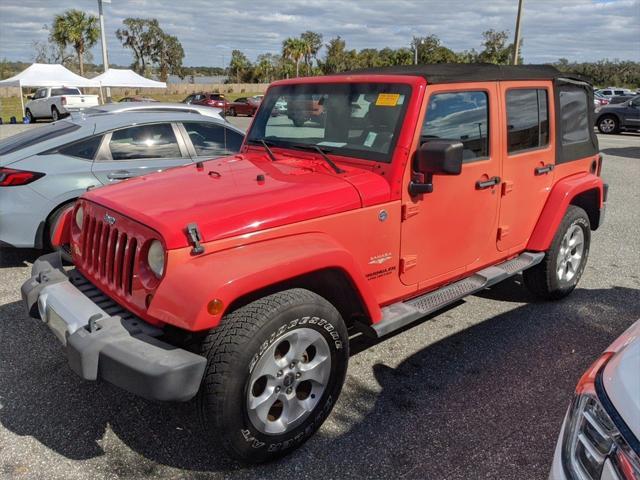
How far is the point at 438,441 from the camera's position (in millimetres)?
2896

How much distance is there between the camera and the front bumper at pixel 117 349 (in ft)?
7.41

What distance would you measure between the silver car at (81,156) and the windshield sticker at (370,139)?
10.0 ft

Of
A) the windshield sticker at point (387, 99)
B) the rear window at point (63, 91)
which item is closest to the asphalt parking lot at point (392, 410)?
the windshield sticker at point (387, 99)

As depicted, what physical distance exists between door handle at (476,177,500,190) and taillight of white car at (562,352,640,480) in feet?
6.42

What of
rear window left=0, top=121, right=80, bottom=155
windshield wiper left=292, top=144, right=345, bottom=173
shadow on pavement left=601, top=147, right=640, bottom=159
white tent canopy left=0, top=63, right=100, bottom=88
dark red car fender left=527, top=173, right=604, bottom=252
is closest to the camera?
windshield wiper left=292, top=144, right=345, bottom=173

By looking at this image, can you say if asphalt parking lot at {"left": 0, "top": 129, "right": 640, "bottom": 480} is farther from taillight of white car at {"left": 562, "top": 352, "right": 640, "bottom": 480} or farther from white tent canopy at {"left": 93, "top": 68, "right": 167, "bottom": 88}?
white tent canopy at {"left": 93, "top": 68, "right": 167, "bottom": 88}

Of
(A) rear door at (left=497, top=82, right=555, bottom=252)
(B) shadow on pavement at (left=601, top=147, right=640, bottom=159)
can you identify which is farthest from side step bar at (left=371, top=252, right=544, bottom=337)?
(B) shadow on pavement at (left=601, top=147, right=640, bottom=159)

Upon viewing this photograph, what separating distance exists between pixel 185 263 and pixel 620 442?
5.90 feet

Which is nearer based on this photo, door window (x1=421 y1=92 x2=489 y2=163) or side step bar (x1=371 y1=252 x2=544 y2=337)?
side step bar (x1=371 y1=252 x2=544 y2=337)

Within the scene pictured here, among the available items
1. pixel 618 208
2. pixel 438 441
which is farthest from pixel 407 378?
pixel 618 208

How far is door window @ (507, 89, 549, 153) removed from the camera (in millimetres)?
3955

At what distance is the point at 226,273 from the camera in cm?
238

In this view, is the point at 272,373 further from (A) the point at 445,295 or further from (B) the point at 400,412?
(A) the point at 445,295

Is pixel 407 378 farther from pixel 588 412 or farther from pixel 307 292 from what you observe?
pixel 588 412
